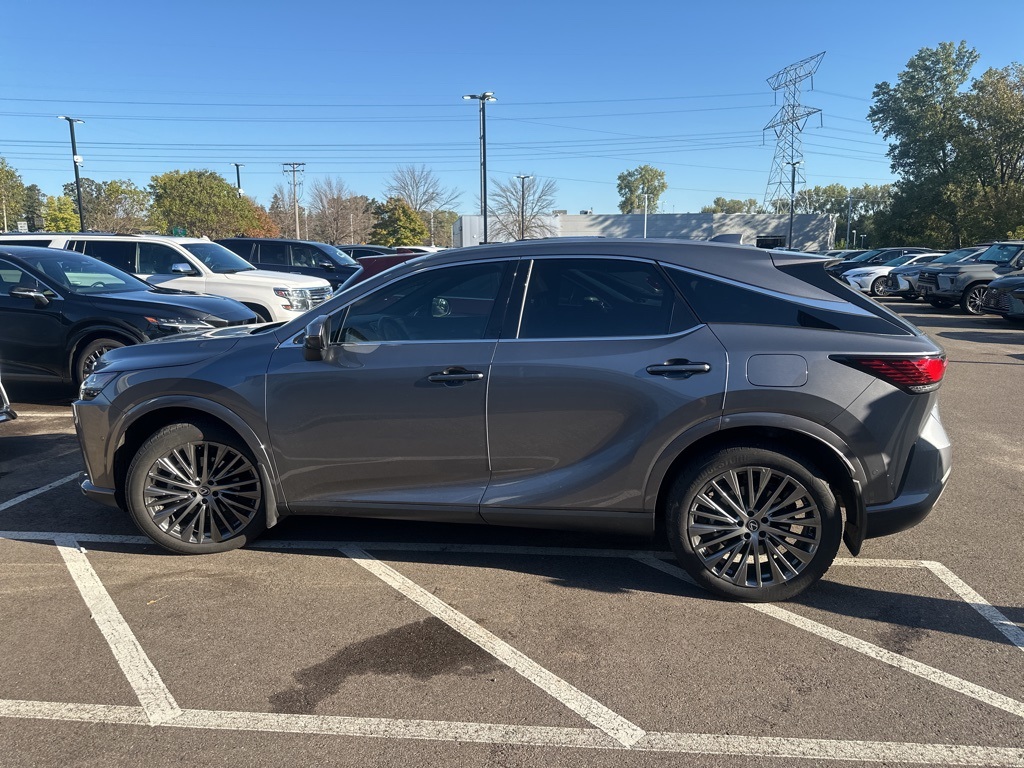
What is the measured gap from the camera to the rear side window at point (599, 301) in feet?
12.7

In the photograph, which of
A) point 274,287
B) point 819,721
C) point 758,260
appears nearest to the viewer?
point 819,721

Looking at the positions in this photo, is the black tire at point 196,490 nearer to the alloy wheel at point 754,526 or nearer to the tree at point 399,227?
the alloy wheel at point 754,526

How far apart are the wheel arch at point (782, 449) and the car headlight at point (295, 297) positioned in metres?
9.46

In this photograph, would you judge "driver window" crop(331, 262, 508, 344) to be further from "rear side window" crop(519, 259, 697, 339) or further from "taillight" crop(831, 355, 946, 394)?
"taillight" crop(831, 355, 946, 394)

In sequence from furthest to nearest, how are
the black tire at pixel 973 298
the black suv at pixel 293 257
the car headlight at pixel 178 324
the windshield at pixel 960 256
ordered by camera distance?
the windshield at pixel 960 256, the black tire at pixel 973 298, the black suv at pixel 293 257, the car headlight at pixel 178 324

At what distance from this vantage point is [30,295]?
26.9ft

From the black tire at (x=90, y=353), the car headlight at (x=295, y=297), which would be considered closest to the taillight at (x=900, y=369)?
the black tire at (x=90, y=353)

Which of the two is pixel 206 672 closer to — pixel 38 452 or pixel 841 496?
pixel 841 496

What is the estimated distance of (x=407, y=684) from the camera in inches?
125

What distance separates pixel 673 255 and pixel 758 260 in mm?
437

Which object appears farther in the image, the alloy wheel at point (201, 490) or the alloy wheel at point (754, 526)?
the alloy wheel at point (201, 490)

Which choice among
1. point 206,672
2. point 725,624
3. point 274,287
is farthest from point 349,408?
point 274,287

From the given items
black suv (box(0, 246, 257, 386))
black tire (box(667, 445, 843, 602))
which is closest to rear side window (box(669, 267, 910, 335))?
black tire (box(667, 445, 843, 602))

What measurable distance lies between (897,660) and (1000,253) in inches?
795
